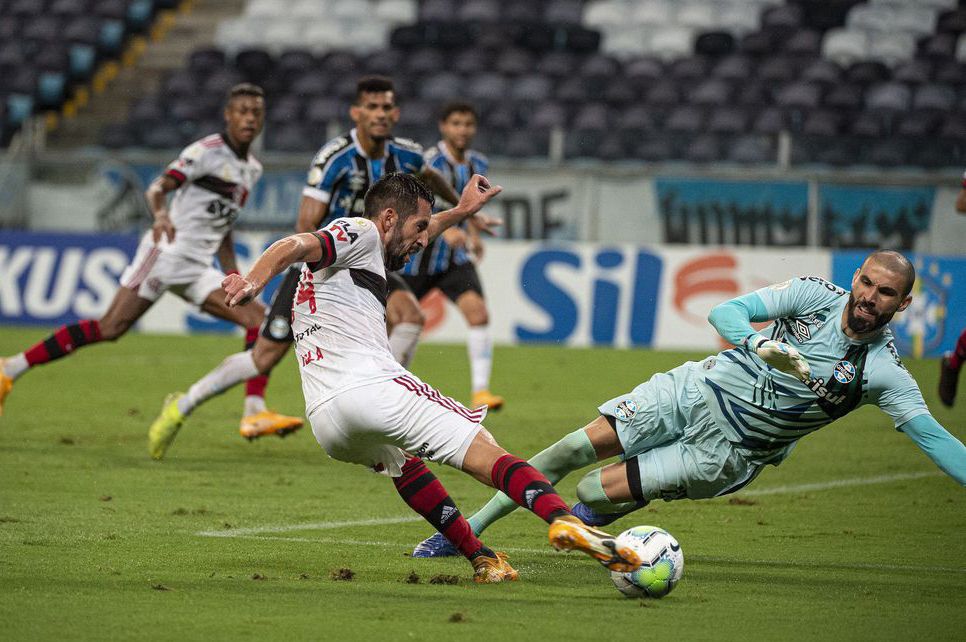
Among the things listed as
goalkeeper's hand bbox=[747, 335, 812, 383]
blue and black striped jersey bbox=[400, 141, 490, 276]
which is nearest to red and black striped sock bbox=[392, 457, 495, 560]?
goalkeeper's hand bbox=[747, 335, 812, 383]

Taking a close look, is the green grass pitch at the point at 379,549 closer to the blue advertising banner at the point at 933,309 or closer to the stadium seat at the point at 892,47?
the blue advertising banner at the point at 933,309

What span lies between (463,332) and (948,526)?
1077 cm

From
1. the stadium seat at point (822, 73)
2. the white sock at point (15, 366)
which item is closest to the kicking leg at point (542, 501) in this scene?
the white sock at point (15, 366)

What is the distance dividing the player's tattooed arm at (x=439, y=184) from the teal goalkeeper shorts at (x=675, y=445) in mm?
3552

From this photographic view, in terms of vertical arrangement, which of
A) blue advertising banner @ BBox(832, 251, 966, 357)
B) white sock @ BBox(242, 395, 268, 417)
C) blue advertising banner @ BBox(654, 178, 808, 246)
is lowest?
blue advertising banner @ BBox(832, 251, 966, 357)

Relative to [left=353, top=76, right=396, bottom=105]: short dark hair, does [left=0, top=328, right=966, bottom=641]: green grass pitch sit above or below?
below

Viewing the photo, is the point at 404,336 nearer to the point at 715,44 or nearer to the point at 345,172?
the point at 345,172

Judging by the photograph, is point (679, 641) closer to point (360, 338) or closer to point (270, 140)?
point (360, 338)

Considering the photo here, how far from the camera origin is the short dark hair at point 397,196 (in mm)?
5488

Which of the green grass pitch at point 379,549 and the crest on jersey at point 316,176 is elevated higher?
the crest on jersey at point 316,176

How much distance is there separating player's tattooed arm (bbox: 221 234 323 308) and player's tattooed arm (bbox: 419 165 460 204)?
413 cm

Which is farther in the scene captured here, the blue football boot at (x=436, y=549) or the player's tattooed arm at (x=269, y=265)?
the blue football boot at (x=436, y=549)

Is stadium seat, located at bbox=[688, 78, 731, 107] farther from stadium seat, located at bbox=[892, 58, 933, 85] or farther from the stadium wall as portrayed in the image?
the stadium wall

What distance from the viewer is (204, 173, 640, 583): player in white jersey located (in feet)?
17.2
